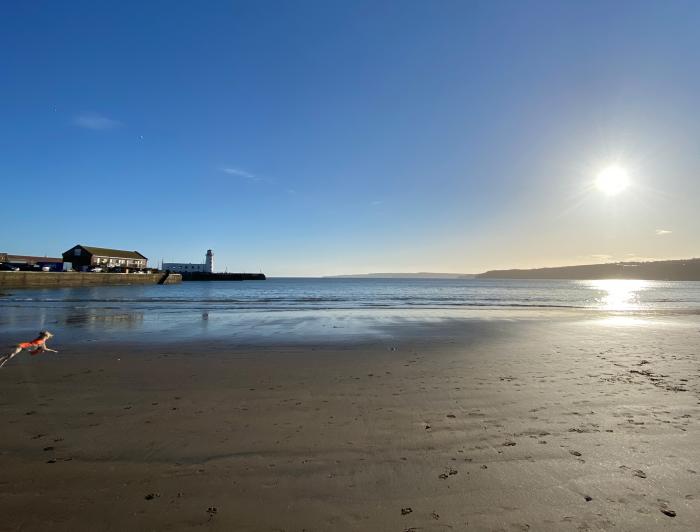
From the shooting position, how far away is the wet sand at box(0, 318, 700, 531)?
374cm

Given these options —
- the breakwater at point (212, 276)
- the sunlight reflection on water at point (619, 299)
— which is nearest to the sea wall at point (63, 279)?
the breakwater at point (212, 276)

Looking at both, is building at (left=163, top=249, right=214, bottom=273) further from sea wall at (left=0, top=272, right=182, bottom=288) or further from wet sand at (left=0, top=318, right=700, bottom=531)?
wet sand at (left=0, top=318, right=700, bottom=531)

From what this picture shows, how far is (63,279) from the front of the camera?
73.6 m

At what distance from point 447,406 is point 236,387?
14.6 ft

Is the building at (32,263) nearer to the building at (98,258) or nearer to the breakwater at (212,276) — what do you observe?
the building at (98,258)

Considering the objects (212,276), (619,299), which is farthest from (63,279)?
(619,299)

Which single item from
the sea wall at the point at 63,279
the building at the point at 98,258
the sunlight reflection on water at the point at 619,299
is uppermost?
the building at the point at 98,258

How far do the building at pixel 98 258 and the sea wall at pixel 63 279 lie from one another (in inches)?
426

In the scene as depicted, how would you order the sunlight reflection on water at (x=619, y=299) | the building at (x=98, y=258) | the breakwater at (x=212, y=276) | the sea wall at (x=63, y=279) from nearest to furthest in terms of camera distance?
the sunlight reflection on water at (x=619, y=299) → the sea wall at (x=63, y=279) → the building at (x=98, y=258) → the breakwater at (x=212, y=276)

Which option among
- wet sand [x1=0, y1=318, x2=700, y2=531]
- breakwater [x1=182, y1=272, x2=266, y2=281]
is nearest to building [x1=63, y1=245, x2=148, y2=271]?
breakwater [x1=182, y1=272, x2=266, y2=281]

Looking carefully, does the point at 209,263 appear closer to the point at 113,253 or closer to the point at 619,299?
the point at 113,253

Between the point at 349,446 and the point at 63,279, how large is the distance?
286 feet

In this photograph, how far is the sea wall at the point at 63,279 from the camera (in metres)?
63.2

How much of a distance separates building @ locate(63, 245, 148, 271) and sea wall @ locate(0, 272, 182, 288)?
35.5 feet
